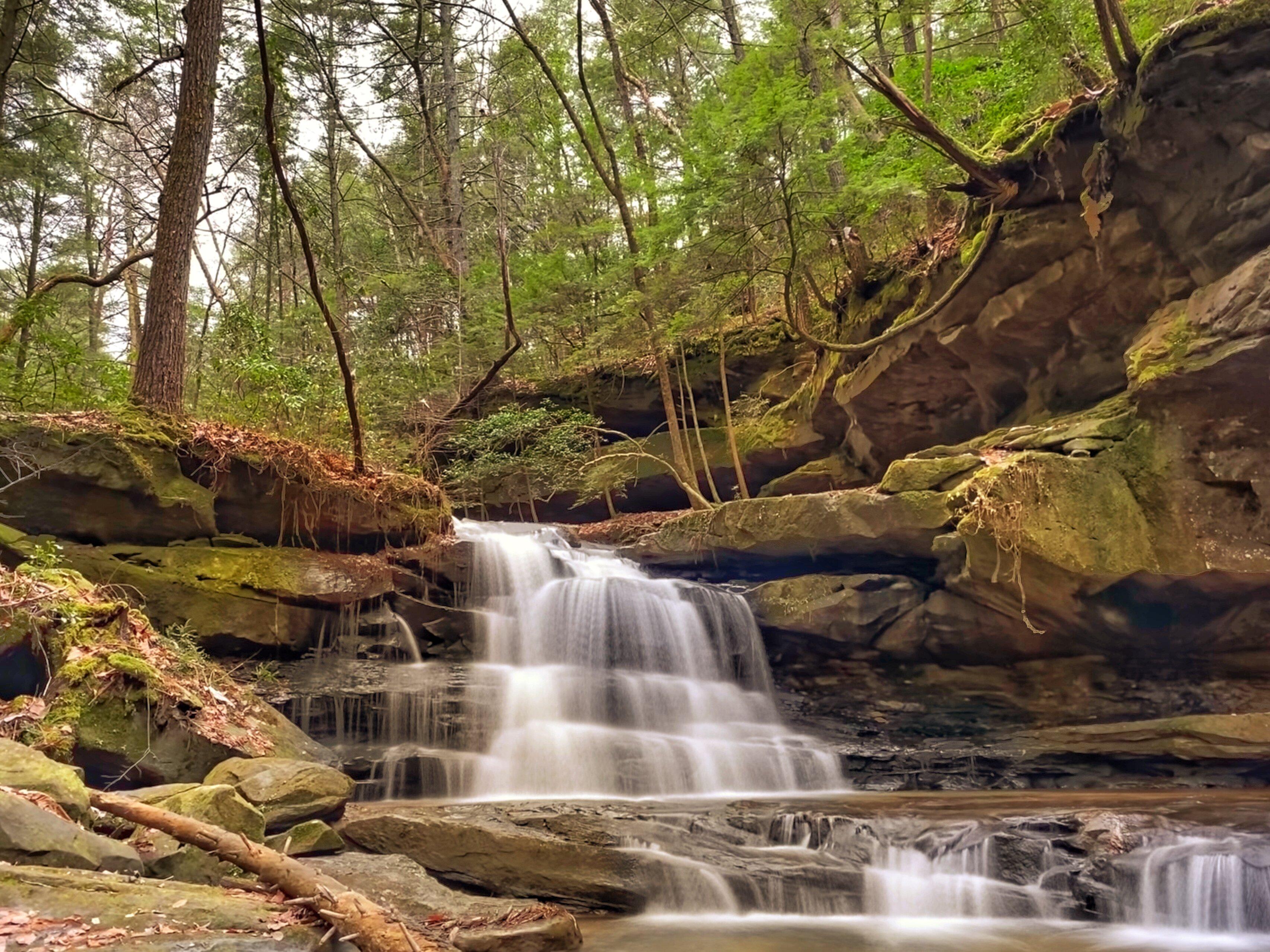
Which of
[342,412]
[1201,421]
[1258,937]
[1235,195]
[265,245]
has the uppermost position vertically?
[265,245]

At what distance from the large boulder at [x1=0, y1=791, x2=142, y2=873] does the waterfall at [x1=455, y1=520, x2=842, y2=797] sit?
4.73 metres

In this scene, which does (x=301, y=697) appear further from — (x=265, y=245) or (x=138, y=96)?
(x=265, y=245)

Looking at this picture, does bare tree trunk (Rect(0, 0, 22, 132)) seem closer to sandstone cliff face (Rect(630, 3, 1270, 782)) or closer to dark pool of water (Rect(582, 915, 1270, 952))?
sandstone cliff face (Rect(630, 3, 1270, 782))

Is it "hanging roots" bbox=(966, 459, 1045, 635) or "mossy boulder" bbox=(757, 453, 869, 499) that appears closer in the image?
"hanging roots" bbox=(966, 459, 1045, 635)

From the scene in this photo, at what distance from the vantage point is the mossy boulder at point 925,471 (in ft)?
26.6

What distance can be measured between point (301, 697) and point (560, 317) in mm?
8458

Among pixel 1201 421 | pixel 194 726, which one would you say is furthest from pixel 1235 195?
pixel 194 726

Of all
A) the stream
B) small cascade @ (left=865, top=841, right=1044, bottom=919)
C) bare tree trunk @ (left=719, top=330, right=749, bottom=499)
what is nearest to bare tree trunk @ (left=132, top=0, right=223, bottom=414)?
the stream

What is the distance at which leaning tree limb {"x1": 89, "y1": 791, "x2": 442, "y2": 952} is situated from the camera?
2.97 meters

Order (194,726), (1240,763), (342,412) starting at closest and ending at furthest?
(194,726) → (1240,763) → (342,412)

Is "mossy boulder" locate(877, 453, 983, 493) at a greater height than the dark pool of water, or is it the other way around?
"mossy boulder" locate(877, 453, 983, 493)

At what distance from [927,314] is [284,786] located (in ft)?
26.6

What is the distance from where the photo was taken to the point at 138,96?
14.0m

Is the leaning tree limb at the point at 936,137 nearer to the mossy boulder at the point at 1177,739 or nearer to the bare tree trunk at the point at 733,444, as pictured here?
the bare tree trunk at the point at 733,444
